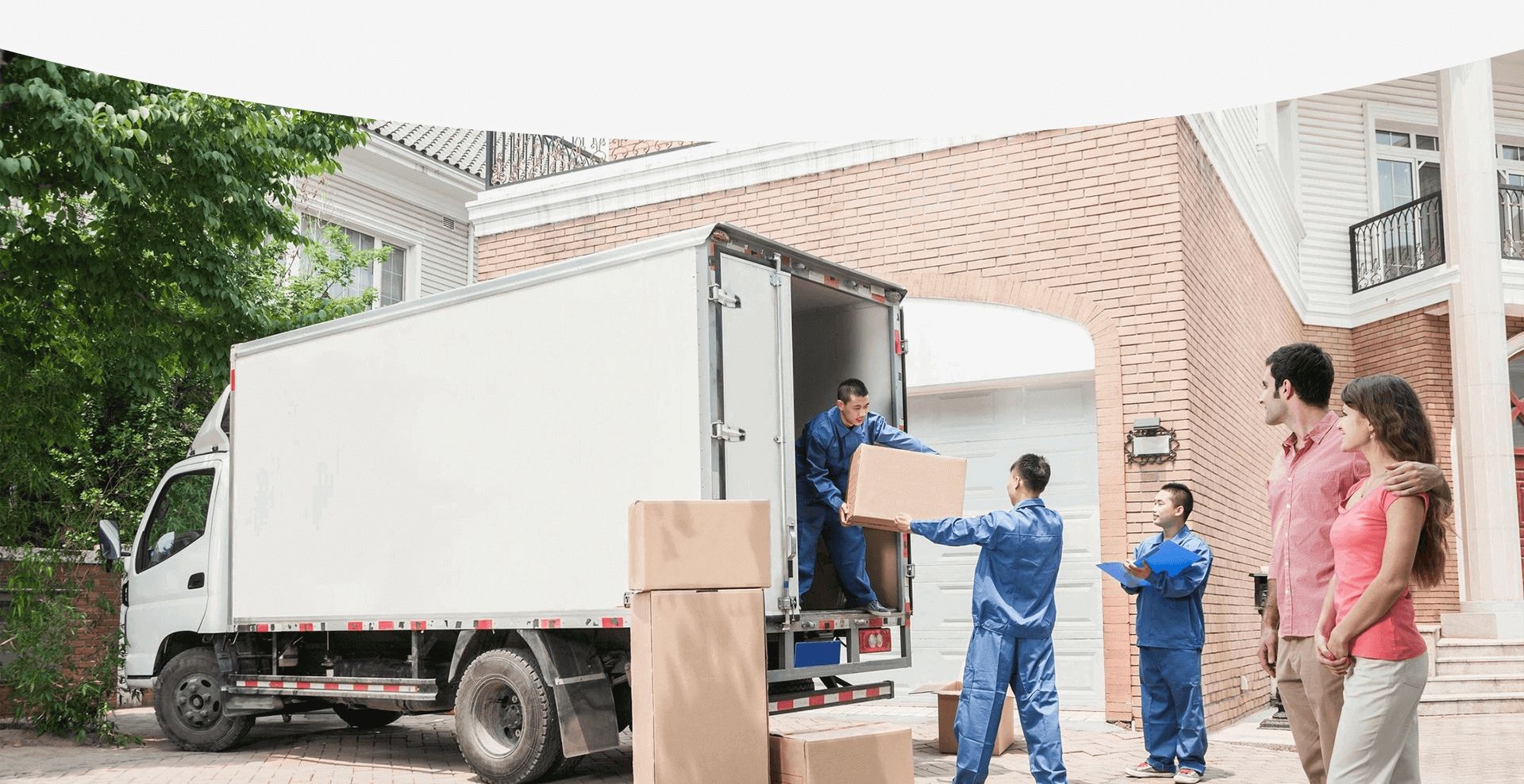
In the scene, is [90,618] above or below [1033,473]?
below

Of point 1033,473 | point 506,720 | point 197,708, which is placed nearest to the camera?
point 1033,473

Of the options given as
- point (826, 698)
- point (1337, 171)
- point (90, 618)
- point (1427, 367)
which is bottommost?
point (826, 698)

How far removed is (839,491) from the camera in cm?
773

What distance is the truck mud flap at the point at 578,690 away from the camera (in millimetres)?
7164

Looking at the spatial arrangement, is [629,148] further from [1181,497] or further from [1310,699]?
[1310,699]

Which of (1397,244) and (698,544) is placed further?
(1397,244)

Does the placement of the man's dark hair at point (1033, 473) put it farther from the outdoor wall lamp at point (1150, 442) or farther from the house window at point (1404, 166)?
the house window at point (1404, 166)

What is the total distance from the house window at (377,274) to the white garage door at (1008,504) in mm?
9793

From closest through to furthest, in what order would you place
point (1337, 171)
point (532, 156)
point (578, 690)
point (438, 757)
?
point (578, 690), point (438, 757), point (532, 156), point (1337, 171)

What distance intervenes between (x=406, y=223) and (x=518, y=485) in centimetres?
1323

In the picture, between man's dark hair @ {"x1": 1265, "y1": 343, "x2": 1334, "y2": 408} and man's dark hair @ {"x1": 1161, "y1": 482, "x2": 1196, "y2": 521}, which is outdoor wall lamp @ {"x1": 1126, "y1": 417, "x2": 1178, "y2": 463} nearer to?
man's dark hair @ {"x1": 1161, "y1": 482, "x2": 1196, "y2": 521}

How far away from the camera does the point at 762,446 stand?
7102 mm

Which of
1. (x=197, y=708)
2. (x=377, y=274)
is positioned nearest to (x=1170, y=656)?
(x=197, y=708)

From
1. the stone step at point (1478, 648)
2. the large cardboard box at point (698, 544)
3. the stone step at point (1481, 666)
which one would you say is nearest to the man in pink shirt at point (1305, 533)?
the large cardboard box at point (698, 544)
